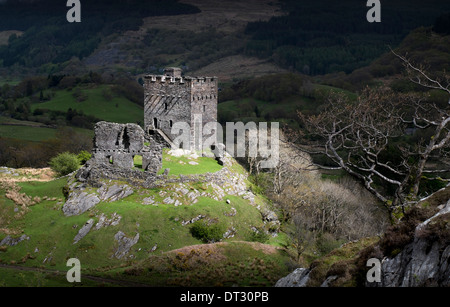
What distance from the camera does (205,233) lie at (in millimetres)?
32500

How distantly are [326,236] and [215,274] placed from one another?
14.0m

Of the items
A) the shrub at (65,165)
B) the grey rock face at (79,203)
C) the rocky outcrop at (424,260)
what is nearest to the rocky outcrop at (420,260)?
the rocky outcrop at (424,260)

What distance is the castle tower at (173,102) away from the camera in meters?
45.1

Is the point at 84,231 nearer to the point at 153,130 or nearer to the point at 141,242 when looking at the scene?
the point at 141,242

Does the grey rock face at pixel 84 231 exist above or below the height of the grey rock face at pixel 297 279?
below

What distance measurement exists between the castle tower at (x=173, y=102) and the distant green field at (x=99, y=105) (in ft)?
251

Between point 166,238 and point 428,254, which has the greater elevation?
point 428,254

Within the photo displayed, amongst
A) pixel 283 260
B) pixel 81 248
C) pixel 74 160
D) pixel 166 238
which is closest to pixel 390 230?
pixel 283 260

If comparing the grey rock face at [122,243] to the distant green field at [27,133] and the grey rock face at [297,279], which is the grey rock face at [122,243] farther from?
the distant green field at [27,133]

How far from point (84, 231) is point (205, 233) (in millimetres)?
8098

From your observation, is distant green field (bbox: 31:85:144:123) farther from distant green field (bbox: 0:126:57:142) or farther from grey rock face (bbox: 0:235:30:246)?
grey rock face (bbox: 0:235:30:246)

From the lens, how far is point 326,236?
37969mm

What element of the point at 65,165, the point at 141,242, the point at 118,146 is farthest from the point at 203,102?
the point at 141,242
